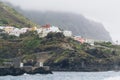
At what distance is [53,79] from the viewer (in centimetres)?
12812

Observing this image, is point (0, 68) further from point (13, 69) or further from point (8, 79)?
point (8, 79)

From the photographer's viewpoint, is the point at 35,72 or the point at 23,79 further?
the point at 35,72

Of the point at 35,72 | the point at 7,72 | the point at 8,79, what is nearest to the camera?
the point at 8,79

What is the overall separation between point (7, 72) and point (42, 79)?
20.7 metres

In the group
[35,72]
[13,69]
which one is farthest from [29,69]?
[13,69]

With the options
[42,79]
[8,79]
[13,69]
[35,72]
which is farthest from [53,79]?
[35,72]

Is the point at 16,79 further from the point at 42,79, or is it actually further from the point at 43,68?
the point at 43,68

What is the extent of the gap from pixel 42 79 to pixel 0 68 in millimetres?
22047

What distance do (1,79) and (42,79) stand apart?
10.3 m

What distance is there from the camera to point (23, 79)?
405 ft

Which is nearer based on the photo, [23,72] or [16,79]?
[16,79]

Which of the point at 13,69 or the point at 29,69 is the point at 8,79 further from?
the point at 29,69

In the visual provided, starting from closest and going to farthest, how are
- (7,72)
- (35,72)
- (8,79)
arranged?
(8,79) < (7,72) < (35,72)

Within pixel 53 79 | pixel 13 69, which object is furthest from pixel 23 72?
pixel 53 79
